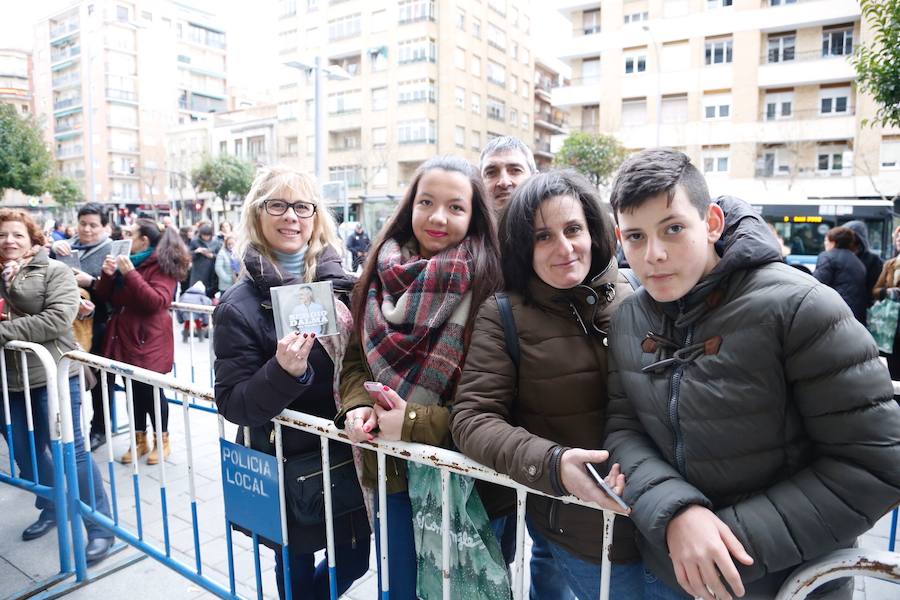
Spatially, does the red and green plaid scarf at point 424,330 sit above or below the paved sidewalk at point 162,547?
above

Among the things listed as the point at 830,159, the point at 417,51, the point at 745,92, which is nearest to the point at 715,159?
the point at 745,92

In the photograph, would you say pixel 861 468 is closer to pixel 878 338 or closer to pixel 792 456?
pixel 792 456

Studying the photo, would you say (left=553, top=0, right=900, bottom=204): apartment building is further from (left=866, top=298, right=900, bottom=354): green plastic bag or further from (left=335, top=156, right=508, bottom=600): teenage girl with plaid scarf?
(left=335, top=156, right=508, bottom=600): teenage girl with plaid scarf

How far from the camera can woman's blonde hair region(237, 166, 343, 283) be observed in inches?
90.4

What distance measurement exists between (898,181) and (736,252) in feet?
99.4

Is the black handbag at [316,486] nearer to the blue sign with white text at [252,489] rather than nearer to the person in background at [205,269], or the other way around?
the blue sign with white text at [252,489]

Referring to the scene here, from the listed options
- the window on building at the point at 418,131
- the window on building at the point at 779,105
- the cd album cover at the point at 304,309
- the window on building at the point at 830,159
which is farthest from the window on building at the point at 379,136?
the cd album cover at the point at 304,309

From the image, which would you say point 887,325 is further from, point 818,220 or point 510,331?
point 818,220

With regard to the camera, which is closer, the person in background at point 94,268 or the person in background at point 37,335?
the person in background at point 37,335

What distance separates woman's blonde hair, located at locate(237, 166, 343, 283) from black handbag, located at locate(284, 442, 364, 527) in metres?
0.68

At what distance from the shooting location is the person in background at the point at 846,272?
6309 millimetres

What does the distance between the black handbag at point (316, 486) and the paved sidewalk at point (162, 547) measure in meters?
1.04

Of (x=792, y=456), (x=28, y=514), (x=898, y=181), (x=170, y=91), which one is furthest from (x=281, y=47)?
(x=792, y=456)

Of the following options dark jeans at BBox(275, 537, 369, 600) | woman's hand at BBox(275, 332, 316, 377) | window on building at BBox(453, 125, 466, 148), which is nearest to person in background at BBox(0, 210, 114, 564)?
dark jeans at BBox(275, 537, 369, 600)
